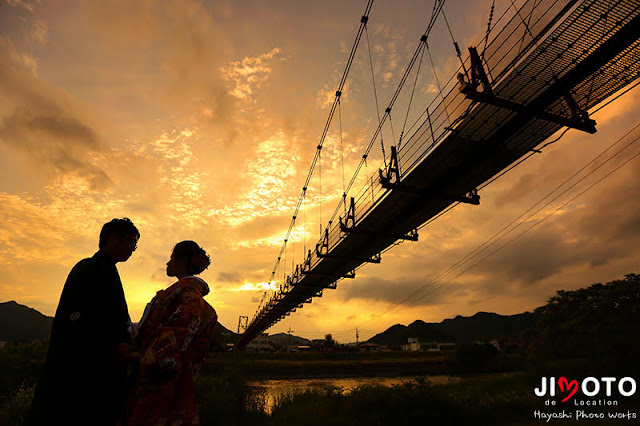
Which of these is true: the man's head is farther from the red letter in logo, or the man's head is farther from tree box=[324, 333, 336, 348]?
tree box=[324, 333, 336, 348]

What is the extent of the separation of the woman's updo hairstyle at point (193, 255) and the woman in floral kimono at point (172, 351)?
1.3 inches

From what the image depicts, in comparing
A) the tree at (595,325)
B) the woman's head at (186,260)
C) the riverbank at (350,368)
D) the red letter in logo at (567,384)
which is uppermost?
the woman's head at (186,260)

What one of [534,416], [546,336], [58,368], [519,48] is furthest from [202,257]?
[546,336]

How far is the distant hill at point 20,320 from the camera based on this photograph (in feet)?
466

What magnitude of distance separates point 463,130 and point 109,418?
28.1ft

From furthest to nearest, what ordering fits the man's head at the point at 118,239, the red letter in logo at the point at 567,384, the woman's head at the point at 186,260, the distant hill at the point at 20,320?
the distant hill at the point at 20,320 → the red letter in logo at the point at 567,384 → the woman's head at the point at 186,260 → the man's head at the point at 118,239

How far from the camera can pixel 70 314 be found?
1919 millimetres

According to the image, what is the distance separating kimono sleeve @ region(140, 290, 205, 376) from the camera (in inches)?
72.2

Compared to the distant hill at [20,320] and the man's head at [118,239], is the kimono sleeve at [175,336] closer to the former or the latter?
the man's head at [118,239]

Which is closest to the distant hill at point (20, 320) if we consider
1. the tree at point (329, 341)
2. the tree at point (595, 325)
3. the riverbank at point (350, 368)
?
the tree at point (329, 341)

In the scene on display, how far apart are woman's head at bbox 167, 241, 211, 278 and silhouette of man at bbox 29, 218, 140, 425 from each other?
Answer: 45cm

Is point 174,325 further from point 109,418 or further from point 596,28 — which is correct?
point 596,28

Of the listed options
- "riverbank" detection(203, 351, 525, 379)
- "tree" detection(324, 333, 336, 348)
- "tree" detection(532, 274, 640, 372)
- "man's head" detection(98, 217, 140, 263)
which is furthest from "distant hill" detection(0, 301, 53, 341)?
"man's head" detection(98, 217, 140, 263)

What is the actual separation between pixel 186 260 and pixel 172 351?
0.77m
